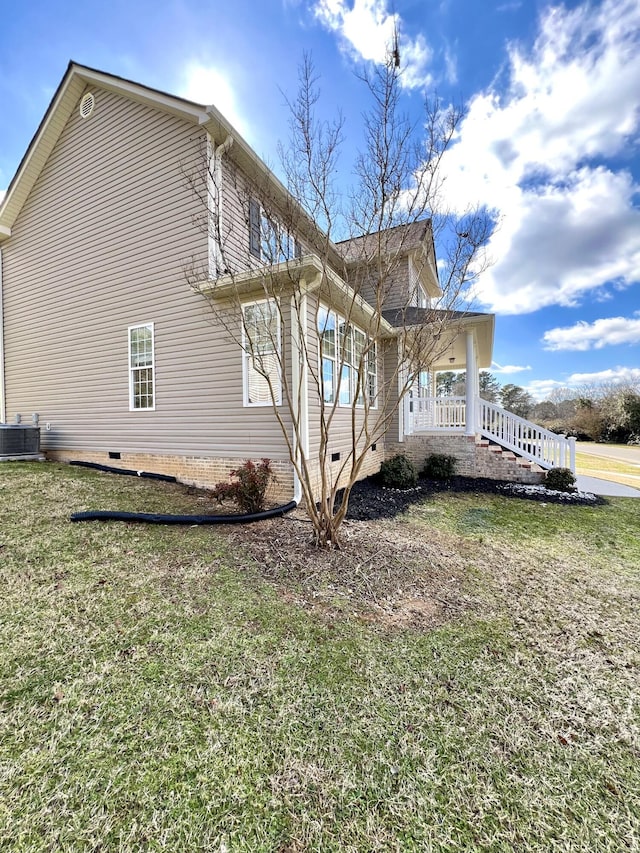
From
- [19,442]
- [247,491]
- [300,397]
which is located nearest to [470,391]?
[300,397]

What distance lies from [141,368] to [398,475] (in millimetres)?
6428

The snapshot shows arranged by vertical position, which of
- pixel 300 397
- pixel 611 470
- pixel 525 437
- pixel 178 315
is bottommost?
pixel 611 470

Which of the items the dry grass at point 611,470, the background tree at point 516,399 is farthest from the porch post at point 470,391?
the background tree at point 516,399

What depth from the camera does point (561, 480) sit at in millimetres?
8297

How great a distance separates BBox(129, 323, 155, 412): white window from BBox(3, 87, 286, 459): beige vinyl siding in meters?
0.18

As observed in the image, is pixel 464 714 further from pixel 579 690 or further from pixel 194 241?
pixel 194 241

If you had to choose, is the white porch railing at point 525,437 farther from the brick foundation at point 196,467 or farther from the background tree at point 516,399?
the background tree at point 516,399

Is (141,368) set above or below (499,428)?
above

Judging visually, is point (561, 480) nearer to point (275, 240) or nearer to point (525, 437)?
point (525, 437)

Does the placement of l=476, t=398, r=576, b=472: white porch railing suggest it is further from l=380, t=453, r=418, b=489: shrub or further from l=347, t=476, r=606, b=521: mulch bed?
l=380, t=453, r=418, b=489: shrub

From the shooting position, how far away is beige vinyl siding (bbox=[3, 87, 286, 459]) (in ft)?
23.9

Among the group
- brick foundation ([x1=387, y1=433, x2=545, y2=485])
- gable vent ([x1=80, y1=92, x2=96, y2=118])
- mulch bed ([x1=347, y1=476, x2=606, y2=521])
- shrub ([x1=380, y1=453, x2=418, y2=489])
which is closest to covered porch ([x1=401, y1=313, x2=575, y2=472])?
brick foundation ([x1=387, y1=433, x2=545, y2=485])

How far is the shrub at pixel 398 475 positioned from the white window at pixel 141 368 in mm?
5576

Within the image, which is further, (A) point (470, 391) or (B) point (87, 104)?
(A) point (470, 391)
